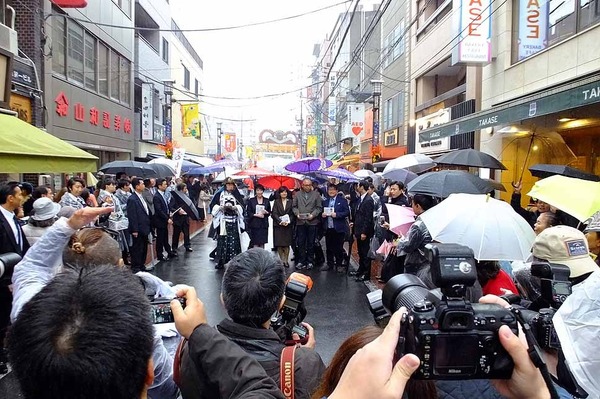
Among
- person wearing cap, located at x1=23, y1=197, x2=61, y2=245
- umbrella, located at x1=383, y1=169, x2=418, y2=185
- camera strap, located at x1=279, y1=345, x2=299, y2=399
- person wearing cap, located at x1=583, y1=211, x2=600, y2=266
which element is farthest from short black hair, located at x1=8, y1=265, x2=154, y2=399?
umbrella, located at x1=383, y1=169, x2=418, y2=185

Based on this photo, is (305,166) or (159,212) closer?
(159,212)

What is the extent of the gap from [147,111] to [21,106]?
1311cm

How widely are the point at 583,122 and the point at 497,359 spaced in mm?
10660

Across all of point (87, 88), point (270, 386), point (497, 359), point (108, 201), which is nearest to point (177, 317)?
point (270, 386)

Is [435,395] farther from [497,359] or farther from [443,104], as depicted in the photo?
[443,104]

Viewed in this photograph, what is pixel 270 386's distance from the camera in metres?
1.53

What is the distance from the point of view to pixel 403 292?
5.05 ft

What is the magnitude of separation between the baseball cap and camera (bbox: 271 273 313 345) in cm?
167

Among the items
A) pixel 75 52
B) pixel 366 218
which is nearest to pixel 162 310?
pixel 366 218

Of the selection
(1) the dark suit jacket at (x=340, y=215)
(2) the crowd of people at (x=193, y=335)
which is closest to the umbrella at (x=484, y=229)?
(2) the crowd of people at (x=193, y=335)

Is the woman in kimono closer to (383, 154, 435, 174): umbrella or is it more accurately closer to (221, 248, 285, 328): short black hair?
(383, 154, 435, 174): umbrella

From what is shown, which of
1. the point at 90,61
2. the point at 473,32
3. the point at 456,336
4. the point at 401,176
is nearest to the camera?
the point at 456,336

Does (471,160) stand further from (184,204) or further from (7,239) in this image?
(7,239)

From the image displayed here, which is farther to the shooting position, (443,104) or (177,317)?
(443,104)
